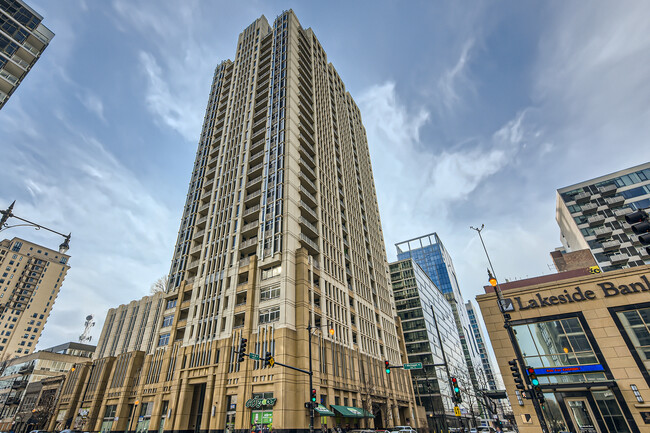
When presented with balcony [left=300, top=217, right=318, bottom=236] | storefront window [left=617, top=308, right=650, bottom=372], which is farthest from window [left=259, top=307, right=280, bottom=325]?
storefront window [left=617, top=308, right=650, bottom=372]

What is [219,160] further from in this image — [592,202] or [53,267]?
[53,267]

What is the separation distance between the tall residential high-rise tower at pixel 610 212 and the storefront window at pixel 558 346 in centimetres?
5073

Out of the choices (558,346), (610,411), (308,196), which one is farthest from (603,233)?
(308,196)

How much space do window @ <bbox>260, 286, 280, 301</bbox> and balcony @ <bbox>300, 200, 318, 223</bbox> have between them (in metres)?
14.2

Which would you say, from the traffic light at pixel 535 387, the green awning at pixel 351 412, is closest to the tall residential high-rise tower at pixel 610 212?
the green awning at pixel 351 412

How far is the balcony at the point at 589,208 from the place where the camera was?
236 feet

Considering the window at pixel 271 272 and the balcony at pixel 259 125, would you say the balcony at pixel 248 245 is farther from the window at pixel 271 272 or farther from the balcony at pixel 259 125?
the balcony at pixel 259 125

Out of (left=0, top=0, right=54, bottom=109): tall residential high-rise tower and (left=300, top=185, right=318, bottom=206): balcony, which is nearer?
(left=0, top=0, right=54, bottom=109): tall residential high-rise tower

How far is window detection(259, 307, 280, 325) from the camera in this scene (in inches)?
1516

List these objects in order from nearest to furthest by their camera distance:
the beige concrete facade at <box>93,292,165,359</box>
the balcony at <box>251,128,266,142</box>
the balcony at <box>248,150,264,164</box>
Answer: the balcony at <box>248,150,264,164</box> → the balcony at <box>251,128,266,142</box> → the beige concrete facade at <box>93,292,165,359</box>

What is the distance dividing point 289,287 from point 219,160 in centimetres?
3494

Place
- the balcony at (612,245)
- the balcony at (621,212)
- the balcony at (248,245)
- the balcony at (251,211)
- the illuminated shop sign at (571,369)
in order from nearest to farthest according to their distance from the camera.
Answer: the illuminated shop sign at (571,369) < the balcony at (248,245) < the balcony at (251,211) < the balcony at (612,245) < the balcony at (621,212)

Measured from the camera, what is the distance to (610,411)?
25609mm

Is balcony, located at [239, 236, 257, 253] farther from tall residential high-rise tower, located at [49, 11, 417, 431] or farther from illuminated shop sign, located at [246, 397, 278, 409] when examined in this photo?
illuminated shop sign, located at [246, 397, 278, 409]
